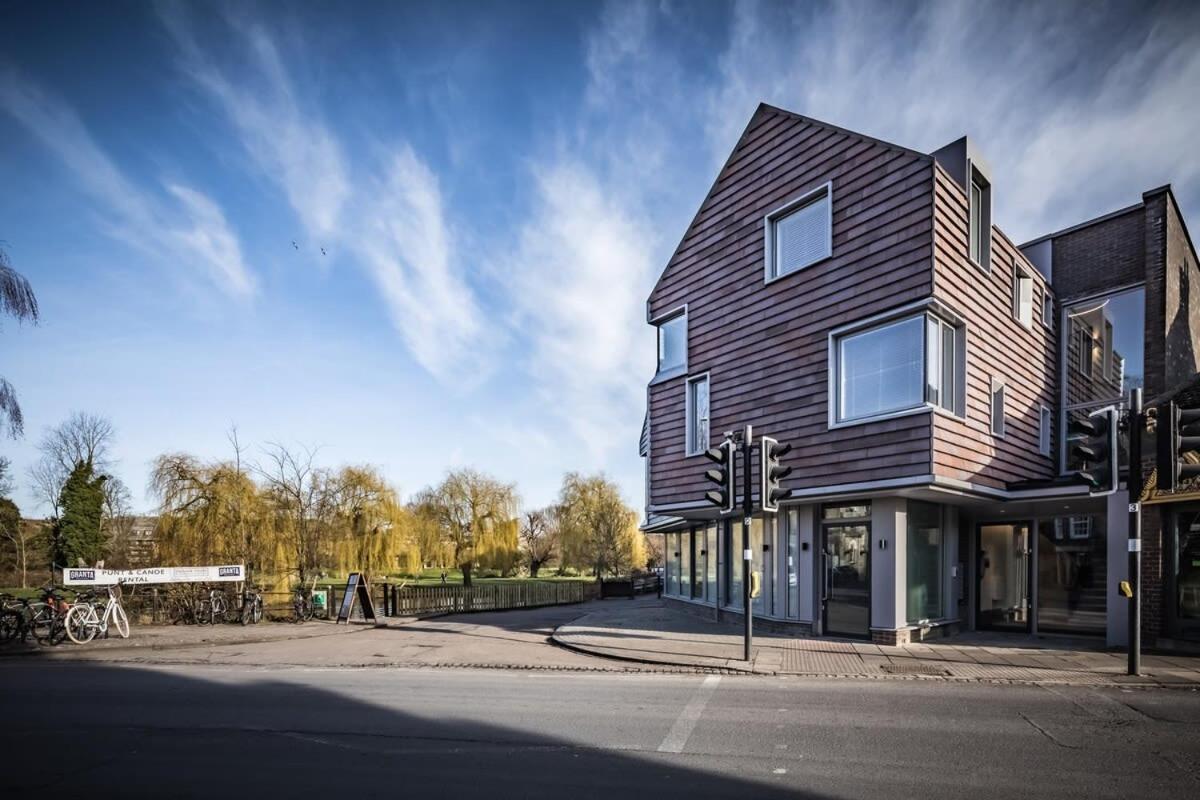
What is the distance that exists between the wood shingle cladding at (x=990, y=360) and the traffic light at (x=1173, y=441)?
316cm

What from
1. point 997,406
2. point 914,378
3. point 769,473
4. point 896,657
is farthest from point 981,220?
point 896,657

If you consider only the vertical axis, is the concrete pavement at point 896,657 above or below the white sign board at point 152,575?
below

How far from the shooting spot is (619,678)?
10.2m

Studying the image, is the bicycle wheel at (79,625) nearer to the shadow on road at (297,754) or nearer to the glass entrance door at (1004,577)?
the shadow on road at (297,754)

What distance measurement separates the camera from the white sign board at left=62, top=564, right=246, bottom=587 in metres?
15.7

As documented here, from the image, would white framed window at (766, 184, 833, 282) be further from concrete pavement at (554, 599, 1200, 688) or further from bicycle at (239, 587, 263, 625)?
bicycle at (239, 587, 263, 625)

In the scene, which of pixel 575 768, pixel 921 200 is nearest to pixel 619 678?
pixel 575 768

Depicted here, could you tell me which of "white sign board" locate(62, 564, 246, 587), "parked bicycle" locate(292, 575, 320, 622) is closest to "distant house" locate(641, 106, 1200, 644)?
"parked bicycle" locate(292, 575, 320, 622)

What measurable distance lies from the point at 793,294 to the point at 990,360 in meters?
4.10

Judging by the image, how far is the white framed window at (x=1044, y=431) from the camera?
16.0 metres

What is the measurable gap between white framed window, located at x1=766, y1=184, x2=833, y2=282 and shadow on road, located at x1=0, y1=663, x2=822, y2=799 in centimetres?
A: 1013

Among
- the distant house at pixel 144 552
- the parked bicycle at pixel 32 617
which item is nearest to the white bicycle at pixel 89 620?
the parked bicycle at pixel 32 617

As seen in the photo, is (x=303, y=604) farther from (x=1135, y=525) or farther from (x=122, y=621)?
(x=1135, y=525)

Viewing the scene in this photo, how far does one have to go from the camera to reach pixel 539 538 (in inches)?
2945
